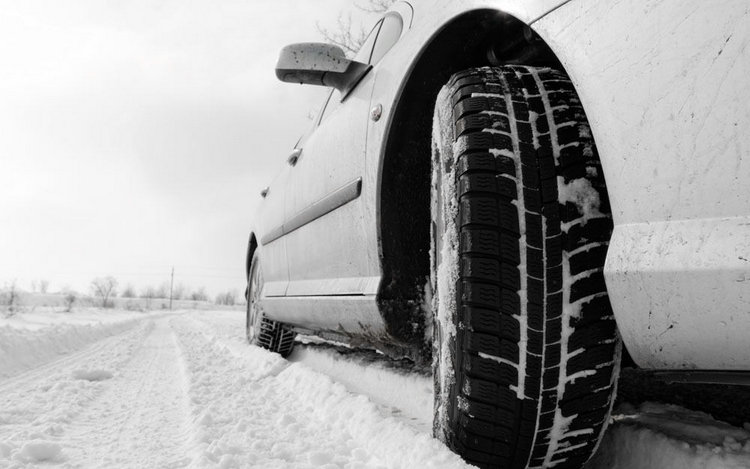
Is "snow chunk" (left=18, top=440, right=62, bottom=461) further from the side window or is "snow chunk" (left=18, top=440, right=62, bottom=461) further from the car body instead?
the side window

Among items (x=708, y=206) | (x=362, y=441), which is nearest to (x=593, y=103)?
(x=708, y=206)

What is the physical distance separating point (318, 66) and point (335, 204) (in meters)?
0.62

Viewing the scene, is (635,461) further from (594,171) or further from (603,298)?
(594,171)

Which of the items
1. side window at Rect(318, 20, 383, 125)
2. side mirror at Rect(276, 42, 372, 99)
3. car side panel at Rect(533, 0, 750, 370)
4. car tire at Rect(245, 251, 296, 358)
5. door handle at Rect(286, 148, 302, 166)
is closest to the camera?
car side panel at Rect(533, 0, 750, 370)

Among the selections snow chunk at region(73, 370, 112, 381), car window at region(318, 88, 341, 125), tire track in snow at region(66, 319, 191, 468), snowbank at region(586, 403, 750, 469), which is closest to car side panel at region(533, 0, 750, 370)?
snowbank at region(586, 403, 750, 469)

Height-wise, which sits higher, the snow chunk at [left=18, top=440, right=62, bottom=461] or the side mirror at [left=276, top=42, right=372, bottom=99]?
the side mirror at [left=276, top=42, right=372, bottom=99]

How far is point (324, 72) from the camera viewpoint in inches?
88.8

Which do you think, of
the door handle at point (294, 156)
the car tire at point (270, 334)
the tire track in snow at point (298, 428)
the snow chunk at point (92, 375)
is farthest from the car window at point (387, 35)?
the snow chunk at point (92, 375)

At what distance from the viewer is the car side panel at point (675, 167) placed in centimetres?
79

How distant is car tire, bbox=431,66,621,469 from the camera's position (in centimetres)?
115

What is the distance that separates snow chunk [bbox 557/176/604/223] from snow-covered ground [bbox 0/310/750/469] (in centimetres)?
60

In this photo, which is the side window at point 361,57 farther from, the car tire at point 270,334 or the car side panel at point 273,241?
the car tire at point 270,334

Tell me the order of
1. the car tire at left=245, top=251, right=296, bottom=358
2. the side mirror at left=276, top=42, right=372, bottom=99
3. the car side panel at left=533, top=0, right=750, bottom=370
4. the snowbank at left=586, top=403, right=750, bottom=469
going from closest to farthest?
the car side panel at left=533, top=0, right=750, bottom=370
the snowbank at left=586, top=403, right=750, bottom=469
the side mirror at left=276, top=42, right=372, bottom=99
the car tire at left=245, top=251, right=296, bottom=358

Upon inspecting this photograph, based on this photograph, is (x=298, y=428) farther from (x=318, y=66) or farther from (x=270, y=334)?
(x=270, y=334)
